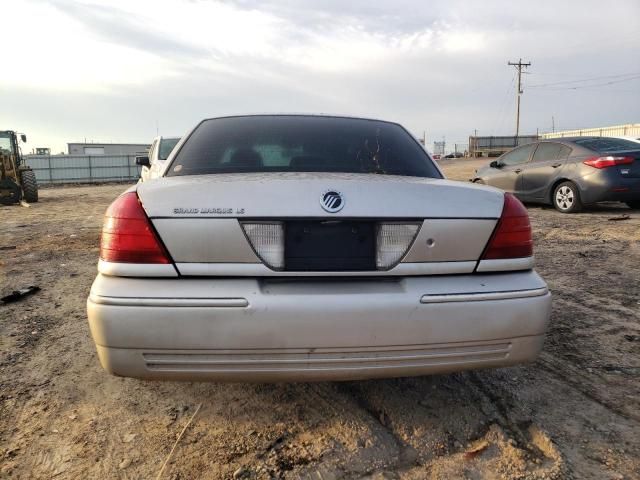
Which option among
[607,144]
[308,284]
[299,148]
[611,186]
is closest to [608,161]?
[611,186]

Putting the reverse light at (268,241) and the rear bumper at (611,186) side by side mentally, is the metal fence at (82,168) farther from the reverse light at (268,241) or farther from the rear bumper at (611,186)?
the reverse light at (268,241)

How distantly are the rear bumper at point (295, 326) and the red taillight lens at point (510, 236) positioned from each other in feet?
0.60

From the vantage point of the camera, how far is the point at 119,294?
189cm

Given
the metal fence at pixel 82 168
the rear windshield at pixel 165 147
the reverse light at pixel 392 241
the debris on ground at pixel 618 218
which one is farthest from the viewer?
the metal fence at pixel 82 168

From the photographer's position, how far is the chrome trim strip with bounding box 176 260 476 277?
6.28 feet

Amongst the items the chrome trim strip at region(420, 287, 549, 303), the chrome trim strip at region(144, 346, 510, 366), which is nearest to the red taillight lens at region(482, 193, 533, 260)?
the chrome trim strip at region(420, 287, 549, 303)

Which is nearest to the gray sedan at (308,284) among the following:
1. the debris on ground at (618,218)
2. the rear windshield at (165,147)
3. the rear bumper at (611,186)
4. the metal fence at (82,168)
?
the debris on ground at (618,218)

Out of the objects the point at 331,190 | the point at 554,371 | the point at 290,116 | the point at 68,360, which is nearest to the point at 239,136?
the point at 290,116

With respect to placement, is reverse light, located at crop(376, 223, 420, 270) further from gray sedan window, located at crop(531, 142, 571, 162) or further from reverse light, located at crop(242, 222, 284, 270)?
gray sedan window, located at crop(531, 142, 571, 162)

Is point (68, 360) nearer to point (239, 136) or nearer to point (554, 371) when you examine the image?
point (239, 136)

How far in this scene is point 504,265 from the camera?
209cm

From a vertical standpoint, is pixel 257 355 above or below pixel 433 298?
below

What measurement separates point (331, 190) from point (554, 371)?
69.6 inches

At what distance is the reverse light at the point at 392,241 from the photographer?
1980 mm
